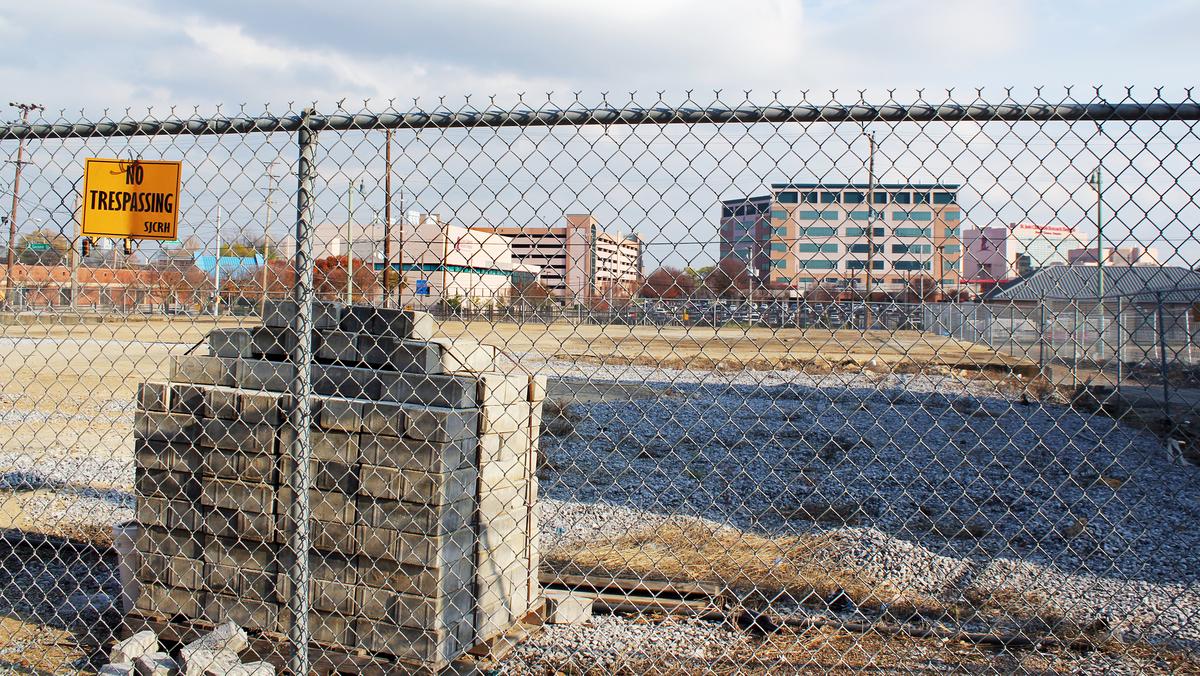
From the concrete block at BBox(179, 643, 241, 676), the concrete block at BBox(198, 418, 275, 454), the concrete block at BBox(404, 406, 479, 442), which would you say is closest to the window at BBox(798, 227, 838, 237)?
the concrete block at BBox(404, 406, 479, 442)

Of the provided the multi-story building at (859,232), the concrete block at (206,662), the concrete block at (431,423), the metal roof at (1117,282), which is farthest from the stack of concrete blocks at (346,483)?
the metal roof at (1117,282)

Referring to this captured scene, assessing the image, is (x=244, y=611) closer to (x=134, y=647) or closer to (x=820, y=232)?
(x=134, y=647)

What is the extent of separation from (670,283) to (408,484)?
1681mm

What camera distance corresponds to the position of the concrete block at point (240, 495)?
429 centimetres

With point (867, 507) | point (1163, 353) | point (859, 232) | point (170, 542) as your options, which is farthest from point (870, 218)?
point (1163, 353)

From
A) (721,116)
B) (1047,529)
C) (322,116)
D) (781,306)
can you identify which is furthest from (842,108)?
(1047,529)

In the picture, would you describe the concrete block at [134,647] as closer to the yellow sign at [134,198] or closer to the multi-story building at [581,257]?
the yellow sign at [134,198]

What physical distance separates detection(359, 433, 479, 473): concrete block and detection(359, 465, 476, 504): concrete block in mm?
29

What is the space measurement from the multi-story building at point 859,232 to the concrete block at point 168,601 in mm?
3443

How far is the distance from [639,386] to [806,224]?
1626cm

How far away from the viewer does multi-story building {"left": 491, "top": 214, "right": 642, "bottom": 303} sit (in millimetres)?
3320

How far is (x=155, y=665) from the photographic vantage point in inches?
156

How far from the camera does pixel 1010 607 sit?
18.3 feet

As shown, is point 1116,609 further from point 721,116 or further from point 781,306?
point 721,116
